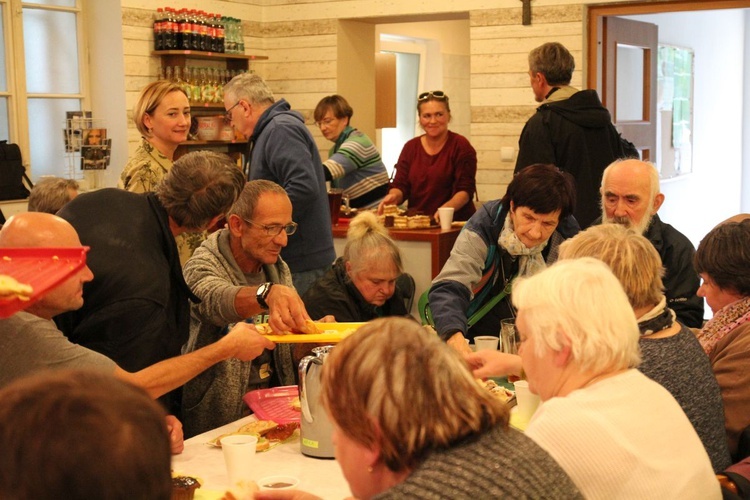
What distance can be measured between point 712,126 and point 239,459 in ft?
29.6

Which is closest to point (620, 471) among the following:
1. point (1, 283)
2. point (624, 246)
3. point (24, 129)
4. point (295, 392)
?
point (624, 246)

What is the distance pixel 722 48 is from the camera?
33.2 feet

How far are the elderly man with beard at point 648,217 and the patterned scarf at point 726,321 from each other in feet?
2.46

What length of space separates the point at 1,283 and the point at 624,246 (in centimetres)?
141

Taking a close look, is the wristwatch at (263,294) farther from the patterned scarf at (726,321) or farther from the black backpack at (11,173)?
the black backpack at (11,173)

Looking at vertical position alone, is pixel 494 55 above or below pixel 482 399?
above

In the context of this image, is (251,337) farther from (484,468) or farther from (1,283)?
(484,468)

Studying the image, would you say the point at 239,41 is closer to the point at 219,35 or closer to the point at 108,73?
the point at 219,35

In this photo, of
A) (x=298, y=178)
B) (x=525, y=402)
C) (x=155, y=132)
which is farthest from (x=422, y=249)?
(x=525, y=402)

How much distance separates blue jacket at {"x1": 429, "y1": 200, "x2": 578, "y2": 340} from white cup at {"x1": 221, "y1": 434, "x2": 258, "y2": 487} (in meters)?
1.26

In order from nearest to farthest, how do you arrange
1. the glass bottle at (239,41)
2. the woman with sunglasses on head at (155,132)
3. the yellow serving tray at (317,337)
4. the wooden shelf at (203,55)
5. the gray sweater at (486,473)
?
the gray sweater at (486,473) < the yellow serving tray at (317,337) < the woman with sunglasses on head at (155,132) < the wooden shelf at (203,55) < the glass bottle at (239,41)

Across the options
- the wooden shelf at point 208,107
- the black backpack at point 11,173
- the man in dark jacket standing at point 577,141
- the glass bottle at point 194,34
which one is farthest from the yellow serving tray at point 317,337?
the glass bottle at point 194,34

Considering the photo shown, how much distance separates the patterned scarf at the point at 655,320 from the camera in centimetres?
220

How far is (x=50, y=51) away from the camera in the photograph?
6578mm
